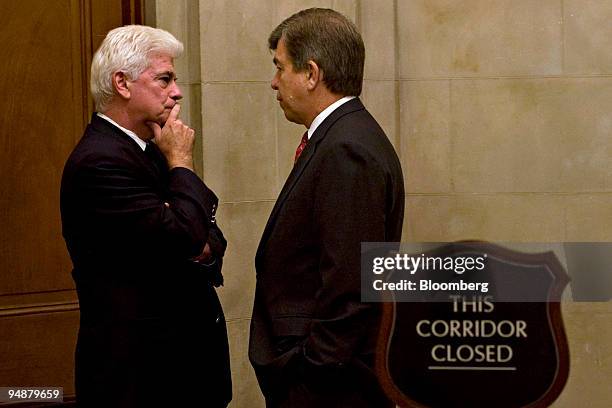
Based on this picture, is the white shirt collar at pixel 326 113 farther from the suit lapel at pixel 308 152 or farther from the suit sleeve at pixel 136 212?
the suit sleeve at pixel 136 212

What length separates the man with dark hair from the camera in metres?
2.61

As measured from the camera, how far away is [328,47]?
9.12 ft

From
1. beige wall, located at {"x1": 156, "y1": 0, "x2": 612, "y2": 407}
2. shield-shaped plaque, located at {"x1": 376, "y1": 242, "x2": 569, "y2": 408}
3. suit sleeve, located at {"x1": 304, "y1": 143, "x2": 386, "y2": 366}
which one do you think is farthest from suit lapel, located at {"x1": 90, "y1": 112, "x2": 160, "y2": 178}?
beige wall, located at {"x1": 156, "y1": 0, "x2": 612, "y2": 407}

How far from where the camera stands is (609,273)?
3.60 meters

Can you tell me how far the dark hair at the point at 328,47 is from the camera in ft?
9.12

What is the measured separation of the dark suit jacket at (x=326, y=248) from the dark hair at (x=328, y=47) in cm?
7

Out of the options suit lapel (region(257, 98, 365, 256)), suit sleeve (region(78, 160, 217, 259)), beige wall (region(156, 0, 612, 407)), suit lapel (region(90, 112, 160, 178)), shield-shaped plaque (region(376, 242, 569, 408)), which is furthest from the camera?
beige wall (region(156, 0, 612, 407))

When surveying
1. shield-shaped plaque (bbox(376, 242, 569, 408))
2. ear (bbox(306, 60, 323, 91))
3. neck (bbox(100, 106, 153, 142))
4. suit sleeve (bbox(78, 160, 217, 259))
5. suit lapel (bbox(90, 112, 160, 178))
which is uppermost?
ear (bbox(306, 60, 323, 91))

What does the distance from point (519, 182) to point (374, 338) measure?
2.31 metres

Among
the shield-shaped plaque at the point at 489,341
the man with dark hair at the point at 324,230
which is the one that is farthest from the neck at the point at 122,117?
the shield-shaped plaque at the point at 489,341

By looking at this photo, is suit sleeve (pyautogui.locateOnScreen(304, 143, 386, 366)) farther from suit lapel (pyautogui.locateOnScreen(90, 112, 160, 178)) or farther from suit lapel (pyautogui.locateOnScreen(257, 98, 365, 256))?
suit lapel (pyautogui.locateOnScreen(90, 112, 160, 178))

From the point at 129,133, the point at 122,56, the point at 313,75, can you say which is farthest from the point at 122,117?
the point at 313,75

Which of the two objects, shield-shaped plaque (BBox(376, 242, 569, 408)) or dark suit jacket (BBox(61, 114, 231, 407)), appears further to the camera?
dark suit jacket (BBox(61, 114, 231, 407))

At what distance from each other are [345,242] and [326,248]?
5 centimetres
